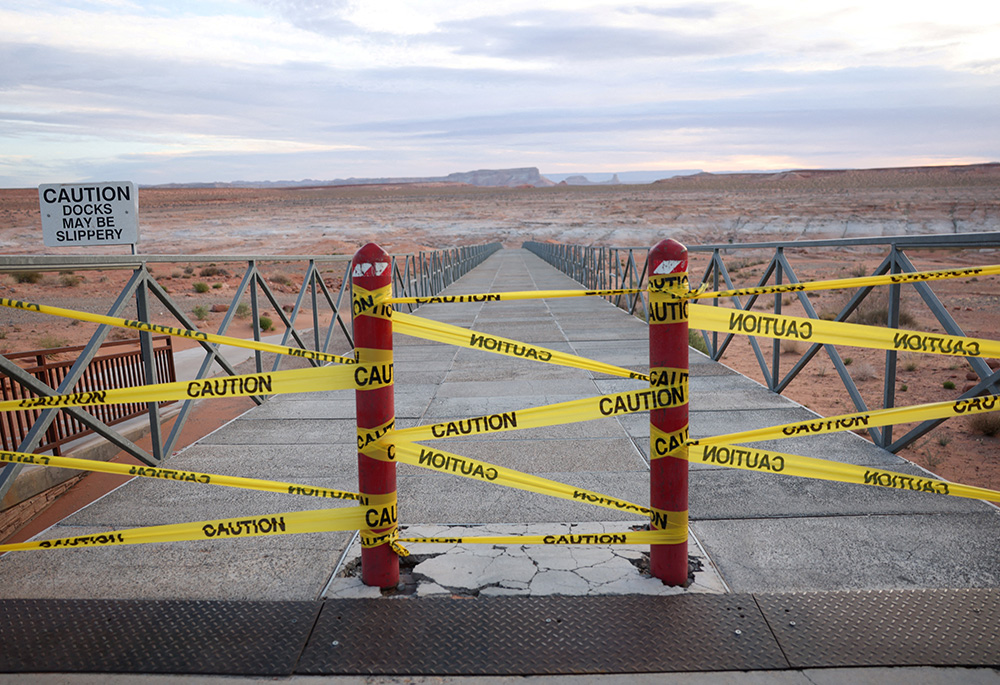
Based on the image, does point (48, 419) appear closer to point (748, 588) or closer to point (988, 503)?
point (748, 588)

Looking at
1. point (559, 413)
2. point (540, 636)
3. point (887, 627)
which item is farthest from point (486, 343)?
→ point (887, 627)

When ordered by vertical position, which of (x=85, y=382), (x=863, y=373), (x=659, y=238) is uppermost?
(x=659, y=238)

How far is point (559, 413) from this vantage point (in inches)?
112

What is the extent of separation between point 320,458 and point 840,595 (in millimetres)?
3234

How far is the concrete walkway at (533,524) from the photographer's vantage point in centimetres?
302

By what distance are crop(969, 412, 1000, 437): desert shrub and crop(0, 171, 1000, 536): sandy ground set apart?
74 mm

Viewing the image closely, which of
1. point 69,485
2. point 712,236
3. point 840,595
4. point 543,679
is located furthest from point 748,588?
point 712,236

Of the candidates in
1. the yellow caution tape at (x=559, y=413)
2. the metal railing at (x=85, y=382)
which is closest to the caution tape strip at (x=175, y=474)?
the yellow caution tape at (x=559, y=413)

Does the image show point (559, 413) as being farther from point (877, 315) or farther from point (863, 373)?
point (877, 315)

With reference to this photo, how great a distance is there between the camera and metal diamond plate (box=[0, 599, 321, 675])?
2484mm

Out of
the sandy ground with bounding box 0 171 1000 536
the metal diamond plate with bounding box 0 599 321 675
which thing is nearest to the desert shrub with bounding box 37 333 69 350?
the sandy ground with bounding box 0 171 1000 536

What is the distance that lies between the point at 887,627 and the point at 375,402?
6.70ft

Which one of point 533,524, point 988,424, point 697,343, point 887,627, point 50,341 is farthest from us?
point 50,341

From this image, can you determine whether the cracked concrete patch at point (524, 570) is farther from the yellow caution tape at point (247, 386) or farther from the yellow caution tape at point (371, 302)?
the yellow caution tape at point (371, 302)
